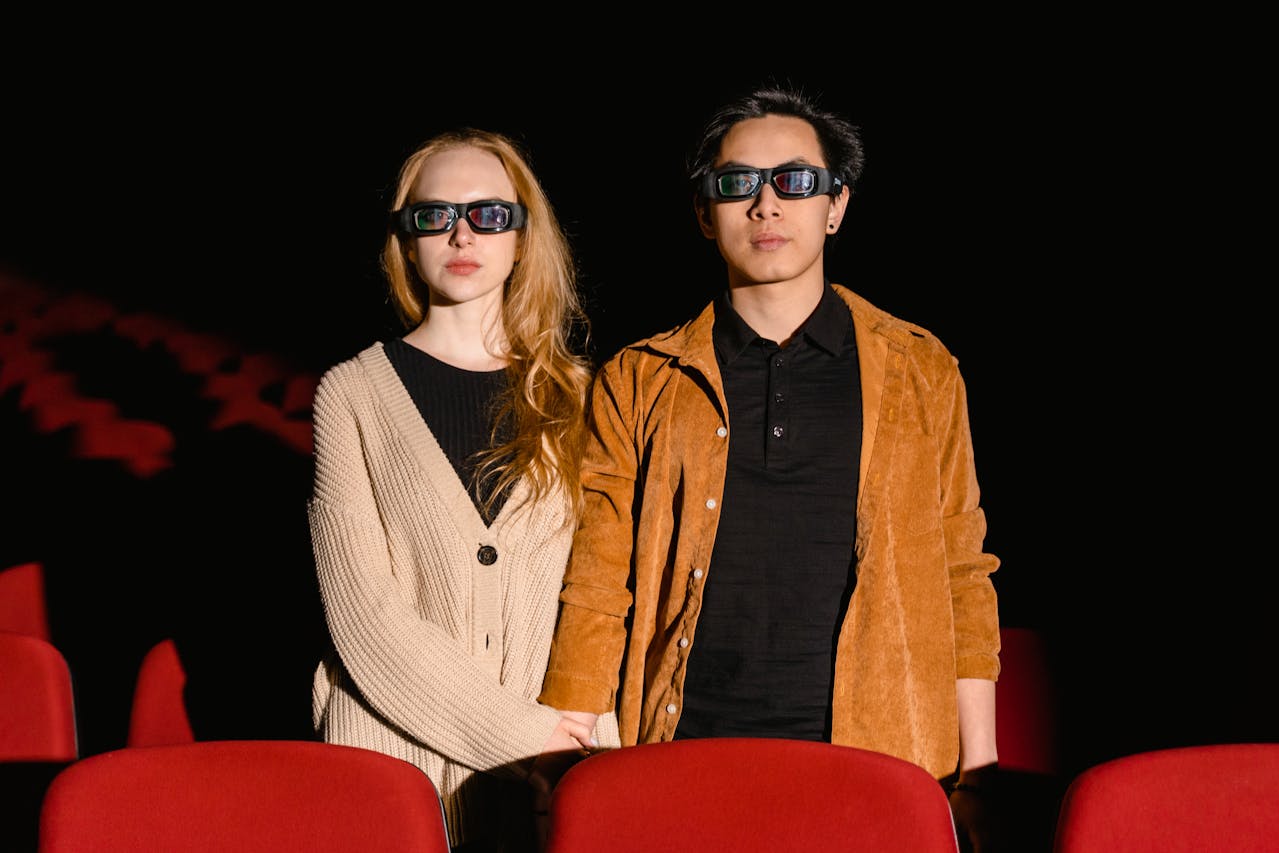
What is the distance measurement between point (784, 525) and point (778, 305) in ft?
1.06

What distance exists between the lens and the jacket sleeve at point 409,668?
5.12 ft

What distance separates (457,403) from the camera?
1734 mm

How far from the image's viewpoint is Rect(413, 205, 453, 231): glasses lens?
1735mm
